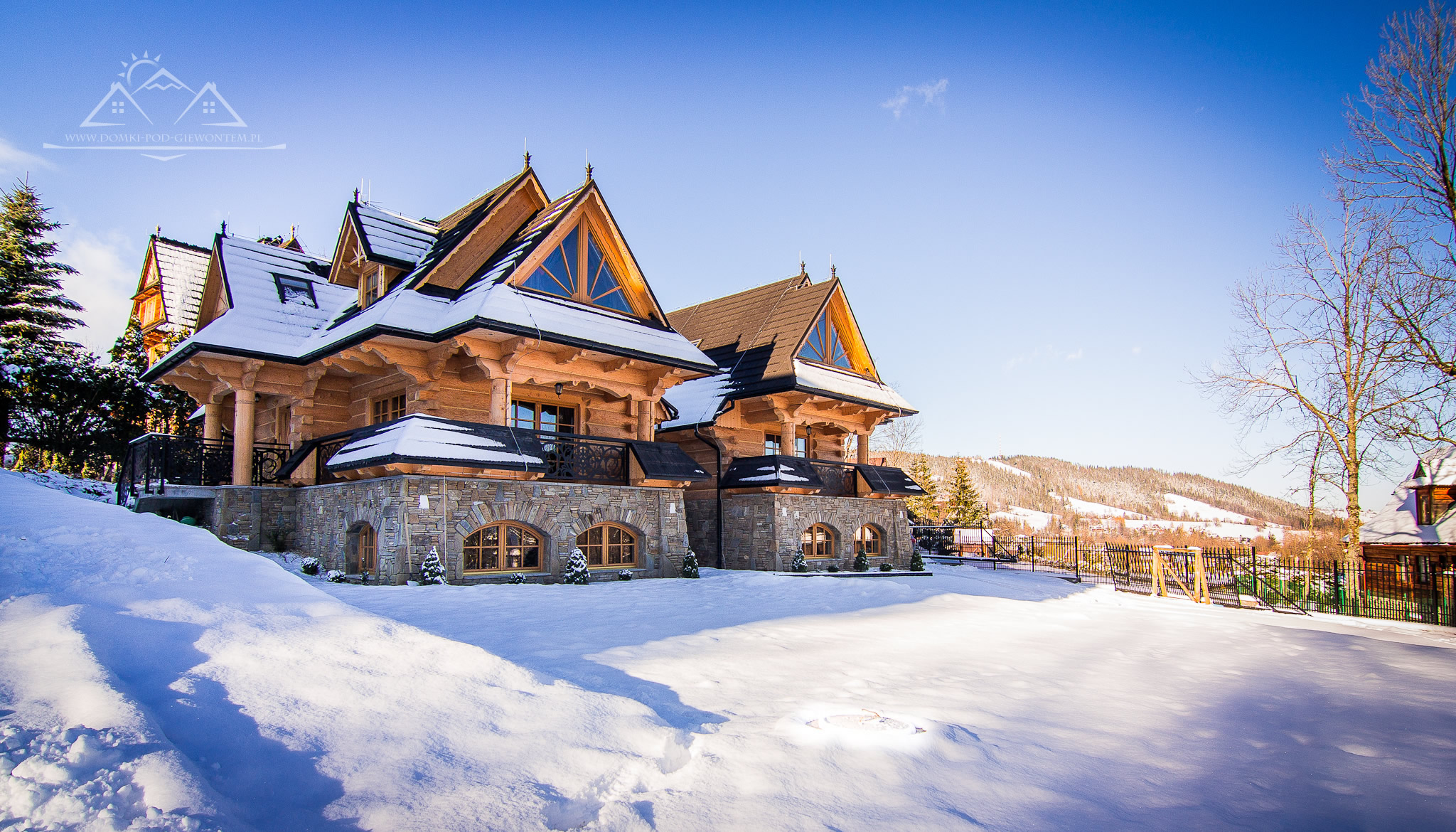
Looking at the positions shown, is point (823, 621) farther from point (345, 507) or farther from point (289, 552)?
point (289, 552)

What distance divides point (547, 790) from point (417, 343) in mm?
12307

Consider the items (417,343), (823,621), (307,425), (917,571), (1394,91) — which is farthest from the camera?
(917,571)

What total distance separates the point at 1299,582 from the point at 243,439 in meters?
26.3

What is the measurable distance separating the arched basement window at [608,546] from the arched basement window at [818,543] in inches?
225

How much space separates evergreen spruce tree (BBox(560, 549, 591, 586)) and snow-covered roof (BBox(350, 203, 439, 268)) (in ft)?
24.4

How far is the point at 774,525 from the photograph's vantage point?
59.3ft

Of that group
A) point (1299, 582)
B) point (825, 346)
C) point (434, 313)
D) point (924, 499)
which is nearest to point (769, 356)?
point (825, 346)

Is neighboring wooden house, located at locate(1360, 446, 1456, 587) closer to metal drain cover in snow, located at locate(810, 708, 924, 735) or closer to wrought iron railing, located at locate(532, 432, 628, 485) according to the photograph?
wrought iron railing, located at locate(532, 432, 628, 485)

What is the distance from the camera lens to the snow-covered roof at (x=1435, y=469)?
76.5ft

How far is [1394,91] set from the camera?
13.0 meters

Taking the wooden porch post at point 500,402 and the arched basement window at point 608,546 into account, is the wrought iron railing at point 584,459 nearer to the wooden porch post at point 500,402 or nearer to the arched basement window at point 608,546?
the wooden porch post at point 500,402

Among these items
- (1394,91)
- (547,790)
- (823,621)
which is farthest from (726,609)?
(1394,91)

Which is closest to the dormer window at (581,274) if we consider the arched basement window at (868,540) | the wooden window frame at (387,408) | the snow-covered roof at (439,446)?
the snow-covered roof at (439,446)

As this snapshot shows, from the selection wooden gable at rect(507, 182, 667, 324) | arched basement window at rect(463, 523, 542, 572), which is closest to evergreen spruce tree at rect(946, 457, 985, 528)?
wooden gable at rect(507, 182, 667, 324)
